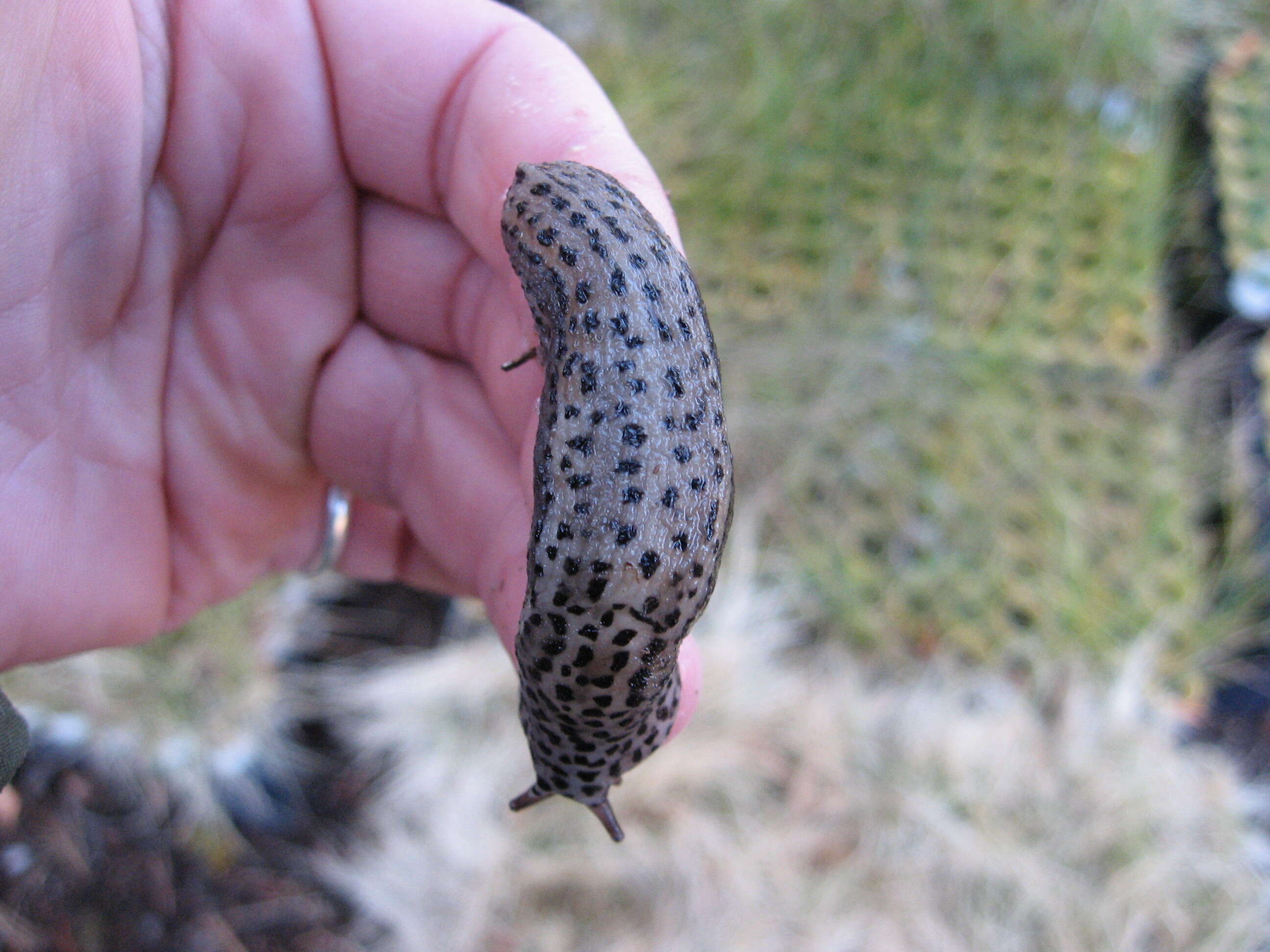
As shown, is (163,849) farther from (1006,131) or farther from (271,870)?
(1006,131)

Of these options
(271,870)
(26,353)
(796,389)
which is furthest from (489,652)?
(26,353)

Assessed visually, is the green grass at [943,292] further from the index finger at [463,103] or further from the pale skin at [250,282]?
the index finger at [463,103]

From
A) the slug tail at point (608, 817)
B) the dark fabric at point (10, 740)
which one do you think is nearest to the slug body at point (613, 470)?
the slug tail at point (608, 817)

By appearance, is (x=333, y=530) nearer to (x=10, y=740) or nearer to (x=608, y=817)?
(x=10, y=740)

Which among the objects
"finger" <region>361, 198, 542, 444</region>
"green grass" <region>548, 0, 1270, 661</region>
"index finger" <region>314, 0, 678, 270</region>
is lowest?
"green grass" <region>548, 0, 1270, 661</region>

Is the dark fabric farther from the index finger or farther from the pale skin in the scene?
the index finger

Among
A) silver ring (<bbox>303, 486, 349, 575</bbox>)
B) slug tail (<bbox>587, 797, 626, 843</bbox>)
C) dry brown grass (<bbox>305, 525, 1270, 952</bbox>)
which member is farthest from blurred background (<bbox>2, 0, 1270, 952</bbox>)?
slug tail (<bbox>587, 797, 626, 843</bbox>)

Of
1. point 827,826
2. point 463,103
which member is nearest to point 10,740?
point 463,103

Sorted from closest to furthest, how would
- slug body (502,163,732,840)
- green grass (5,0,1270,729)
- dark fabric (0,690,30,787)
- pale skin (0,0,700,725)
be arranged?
1. slug body (502,163,732,840)
2. dark fabric (0,690,30,787)
3. pale skin (0,0,700,725)
4. green grass (5,0,1270,729)
